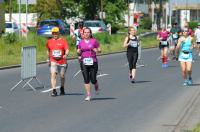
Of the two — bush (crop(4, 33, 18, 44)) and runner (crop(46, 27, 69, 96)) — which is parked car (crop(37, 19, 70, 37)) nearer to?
bush (crop(4, 33, 18, 44))

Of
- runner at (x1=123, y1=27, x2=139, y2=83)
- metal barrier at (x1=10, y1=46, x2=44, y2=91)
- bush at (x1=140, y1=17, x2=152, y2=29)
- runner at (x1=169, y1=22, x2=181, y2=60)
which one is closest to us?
metal barrier at (x1=10, y1=46, x2=44, y2=91)

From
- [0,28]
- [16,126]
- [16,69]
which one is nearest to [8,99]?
[16,126]

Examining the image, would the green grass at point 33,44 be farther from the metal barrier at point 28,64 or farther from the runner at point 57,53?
the runner at point 57,53

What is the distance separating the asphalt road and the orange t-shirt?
2.99ft

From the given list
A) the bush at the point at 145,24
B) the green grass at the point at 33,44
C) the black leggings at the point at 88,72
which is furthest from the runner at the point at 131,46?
the bush at the point at 145,24

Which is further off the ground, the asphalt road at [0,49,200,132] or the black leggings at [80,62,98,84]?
the black leggings at [80,62,98,84]

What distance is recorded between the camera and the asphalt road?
38.4 feet

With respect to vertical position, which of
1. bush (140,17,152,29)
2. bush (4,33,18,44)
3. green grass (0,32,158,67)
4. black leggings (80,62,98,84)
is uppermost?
black leggings (80,62,98,84)

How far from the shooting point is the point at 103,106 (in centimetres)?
1470

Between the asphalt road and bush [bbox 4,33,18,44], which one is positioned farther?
bush [bbox 4,33,18,44]

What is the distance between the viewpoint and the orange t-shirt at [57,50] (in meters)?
16.9

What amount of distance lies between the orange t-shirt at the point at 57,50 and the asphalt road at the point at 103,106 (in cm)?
91

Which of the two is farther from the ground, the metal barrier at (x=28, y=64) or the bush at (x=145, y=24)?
the metal barrier at (x=28, y=64)

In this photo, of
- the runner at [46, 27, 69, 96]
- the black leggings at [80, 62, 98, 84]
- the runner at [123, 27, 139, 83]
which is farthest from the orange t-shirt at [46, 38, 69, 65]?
the runner at [123, 27, 139, 83]
